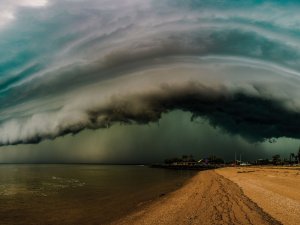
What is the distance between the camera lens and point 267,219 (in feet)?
55.3

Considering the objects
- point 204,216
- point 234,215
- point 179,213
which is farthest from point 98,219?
point 234,215

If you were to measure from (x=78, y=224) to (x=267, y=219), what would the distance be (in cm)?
1252

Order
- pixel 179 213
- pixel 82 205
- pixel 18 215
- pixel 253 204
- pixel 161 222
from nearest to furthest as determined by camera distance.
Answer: pixel 161 222, pixel 179 213, pixel 253 204, pixel 18 215, pixel 82 205

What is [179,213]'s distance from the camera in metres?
21.2

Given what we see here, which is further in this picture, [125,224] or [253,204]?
[253,204]

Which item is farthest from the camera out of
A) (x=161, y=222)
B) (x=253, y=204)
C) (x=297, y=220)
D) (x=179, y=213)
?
(x=253, y=204)

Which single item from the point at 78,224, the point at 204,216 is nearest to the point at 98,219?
the point at 78,224

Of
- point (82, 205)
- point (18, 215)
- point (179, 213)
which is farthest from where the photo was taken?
point (82, 205)

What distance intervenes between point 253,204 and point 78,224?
1256 centimetres

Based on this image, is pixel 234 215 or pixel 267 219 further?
pixel 234 215

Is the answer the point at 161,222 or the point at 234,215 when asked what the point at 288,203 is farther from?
the point at 161,222

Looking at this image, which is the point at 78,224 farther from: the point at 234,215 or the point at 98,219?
the point at 234,215

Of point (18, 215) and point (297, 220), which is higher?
point (297, 220)

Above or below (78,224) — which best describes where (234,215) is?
above
